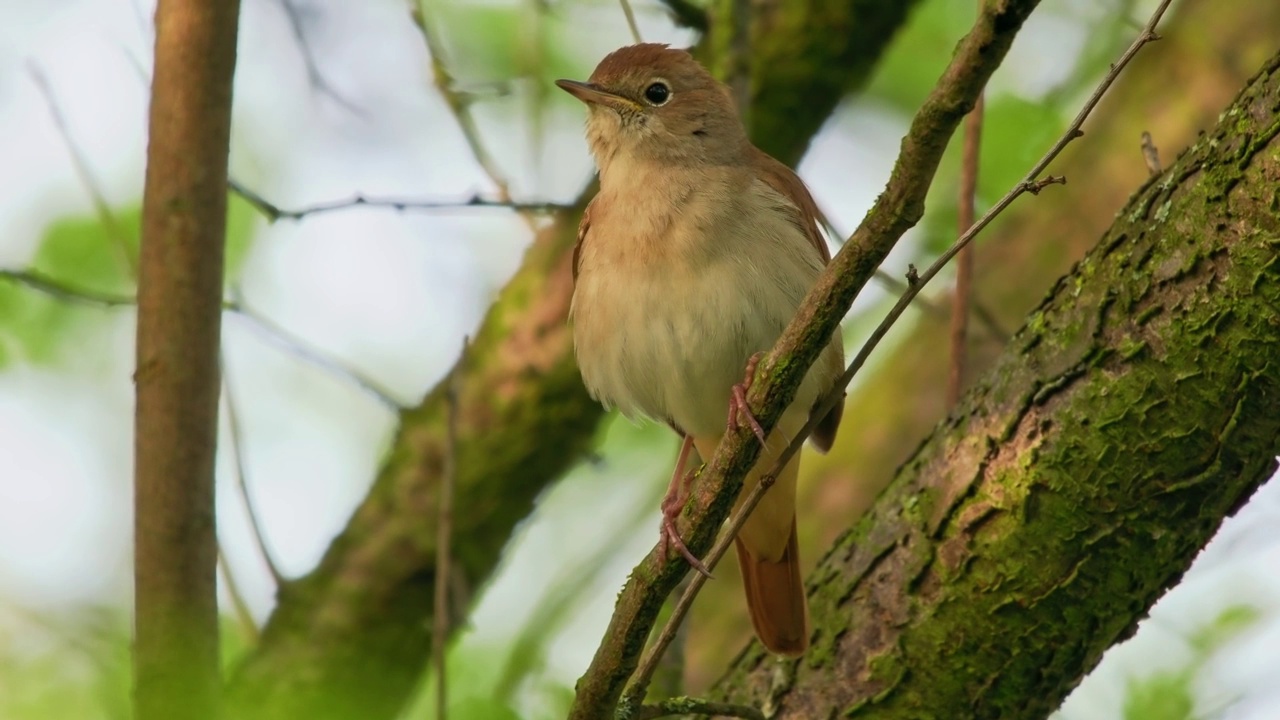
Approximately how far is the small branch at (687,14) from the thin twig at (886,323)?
8.25ft

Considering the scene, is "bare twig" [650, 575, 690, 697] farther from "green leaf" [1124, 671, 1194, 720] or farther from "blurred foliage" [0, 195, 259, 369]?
"blurred foliage" [0, 195, 259, 369]

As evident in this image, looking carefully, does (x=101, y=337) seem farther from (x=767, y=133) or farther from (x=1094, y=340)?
(x=1094, y=340)

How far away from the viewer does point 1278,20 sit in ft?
20.4

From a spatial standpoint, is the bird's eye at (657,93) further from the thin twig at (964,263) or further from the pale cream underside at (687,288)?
the thin twig at (964,263)

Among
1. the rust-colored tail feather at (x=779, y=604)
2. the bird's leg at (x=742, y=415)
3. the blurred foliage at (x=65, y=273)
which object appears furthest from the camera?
the blurred foliage at (x=65, y=273)

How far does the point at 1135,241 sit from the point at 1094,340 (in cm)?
26

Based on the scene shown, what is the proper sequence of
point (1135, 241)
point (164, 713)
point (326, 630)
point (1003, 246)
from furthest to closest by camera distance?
point (1003, 246) < point (326, 630) < point (1135, 241) < point (164, 713)

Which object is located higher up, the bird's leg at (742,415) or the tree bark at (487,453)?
the tree bark at (487,453)

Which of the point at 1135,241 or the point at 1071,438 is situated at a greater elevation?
the point at 1135,241

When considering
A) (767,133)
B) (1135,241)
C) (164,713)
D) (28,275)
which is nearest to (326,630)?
(28,275)

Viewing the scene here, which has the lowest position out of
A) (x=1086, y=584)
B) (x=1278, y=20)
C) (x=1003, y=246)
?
(x=1086, y=584)

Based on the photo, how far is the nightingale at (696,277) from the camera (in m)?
4.07

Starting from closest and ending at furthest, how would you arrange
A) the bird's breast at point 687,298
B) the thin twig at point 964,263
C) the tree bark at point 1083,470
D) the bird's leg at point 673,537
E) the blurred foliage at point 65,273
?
the bird's leg at point 673,537
the tree bark at point 1083,470
the bird's breast at point 687,298
the thin twig at point 964,263
the blurred foliage at point 65,273

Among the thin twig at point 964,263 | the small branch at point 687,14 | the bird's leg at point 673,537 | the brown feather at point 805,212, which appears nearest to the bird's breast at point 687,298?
the brown feather at point 805,212
